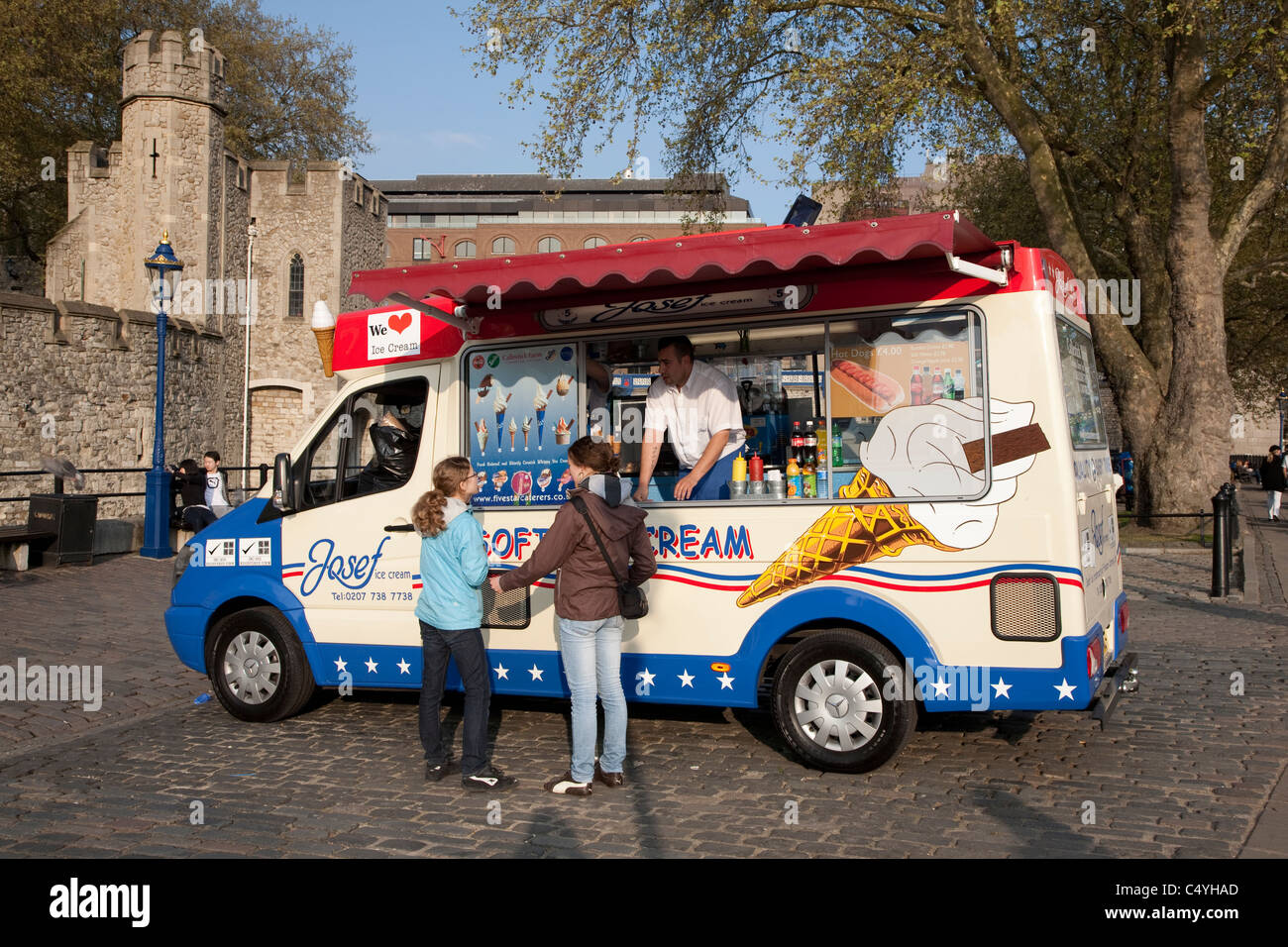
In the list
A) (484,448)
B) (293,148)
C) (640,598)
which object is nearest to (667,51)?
(484,448)

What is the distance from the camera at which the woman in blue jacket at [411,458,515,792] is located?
5.59m

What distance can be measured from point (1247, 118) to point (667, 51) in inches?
479

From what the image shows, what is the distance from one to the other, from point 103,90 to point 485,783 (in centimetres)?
4297

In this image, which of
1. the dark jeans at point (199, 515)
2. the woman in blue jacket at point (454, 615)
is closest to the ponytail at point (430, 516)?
the woman in blue jacket at point (454, 615)

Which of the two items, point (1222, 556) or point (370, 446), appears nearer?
point (370, 446)

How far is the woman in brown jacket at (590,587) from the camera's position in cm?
539

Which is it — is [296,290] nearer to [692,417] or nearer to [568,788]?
[692,417]

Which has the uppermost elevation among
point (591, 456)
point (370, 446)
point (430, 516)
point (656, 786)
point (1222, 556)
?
point (370, 446)

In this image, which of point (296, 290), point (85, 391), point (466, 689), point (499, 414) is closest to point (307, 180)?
point (296, 290)

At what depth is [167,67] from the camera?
34.3 meters

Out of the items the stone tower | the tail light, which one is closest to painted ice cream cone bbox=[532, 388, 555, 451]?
the tail light

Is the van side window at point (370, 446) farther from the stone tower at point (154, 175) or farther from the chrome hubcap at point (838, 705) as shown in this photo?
the stone tower at point (154, 175)

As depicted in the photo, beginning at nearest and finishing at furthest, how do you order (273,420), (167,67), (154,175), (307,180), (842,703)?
(842,703) < (167,67) < (154,175) < (273,420) < (307,180)

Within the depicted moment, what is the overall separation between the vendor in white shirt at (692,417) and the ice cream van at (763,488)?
0.51 ft
